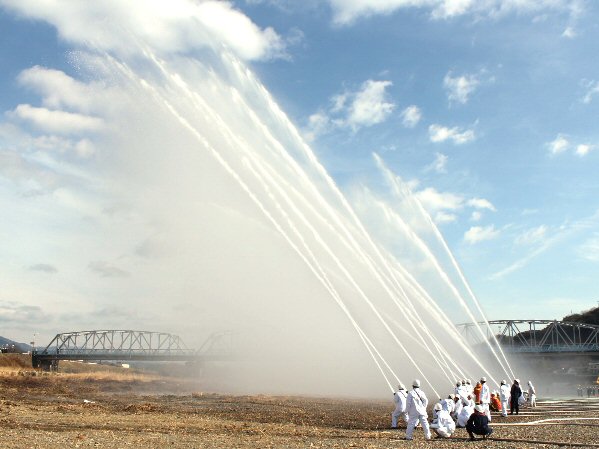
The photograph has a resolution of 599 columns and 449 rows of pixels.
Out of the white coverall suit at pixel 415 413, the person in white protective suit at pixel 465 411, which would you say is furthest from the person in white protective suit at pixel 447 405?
the white coverall suit at pixel 415 413

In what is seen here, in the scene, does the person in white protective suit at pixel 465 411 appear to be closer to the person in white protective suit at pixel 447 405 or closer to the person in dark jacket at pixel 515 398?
the person in white protective suit at pixel 447 405

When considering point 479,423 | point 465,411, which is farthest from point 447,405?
point 479,423

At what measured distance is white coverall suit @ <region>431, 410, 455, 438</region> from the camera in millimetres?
26594

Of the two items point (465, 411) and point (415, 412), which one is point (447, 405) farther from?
point (415, 412)

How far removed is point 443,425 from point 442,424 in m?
0.06

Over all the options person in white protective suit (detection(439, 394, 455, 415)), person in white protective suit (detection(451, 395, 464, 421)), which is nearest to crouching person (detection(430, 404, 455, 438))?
person in white protective suit (detection(439, 394, 455, 415))

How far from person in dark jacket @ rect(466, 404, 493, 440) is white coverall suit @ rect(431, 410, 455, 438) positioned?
205 cm

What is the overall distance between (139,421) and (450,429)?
15668mm

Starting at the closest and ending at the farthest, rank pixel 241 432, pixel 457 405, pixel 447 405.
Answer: pixel 241 432
pixel 447 405
pixel 457 405

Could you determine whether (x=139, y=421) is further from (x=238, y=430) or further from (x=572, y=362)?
(x=572, y=362)

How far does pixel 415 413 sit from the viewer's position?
1009 inches

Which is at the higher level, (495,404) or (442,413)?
(442,413)

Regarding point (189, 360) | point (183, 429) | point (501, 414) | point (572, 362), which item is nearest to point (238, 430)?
point (183, 429)

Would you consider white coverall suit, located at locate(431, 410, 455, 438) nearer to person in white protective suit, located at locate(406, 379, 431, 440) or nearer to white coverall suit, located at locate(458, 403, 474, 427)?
person in white protective suit, located at locate(406, 379, 431, 440)
